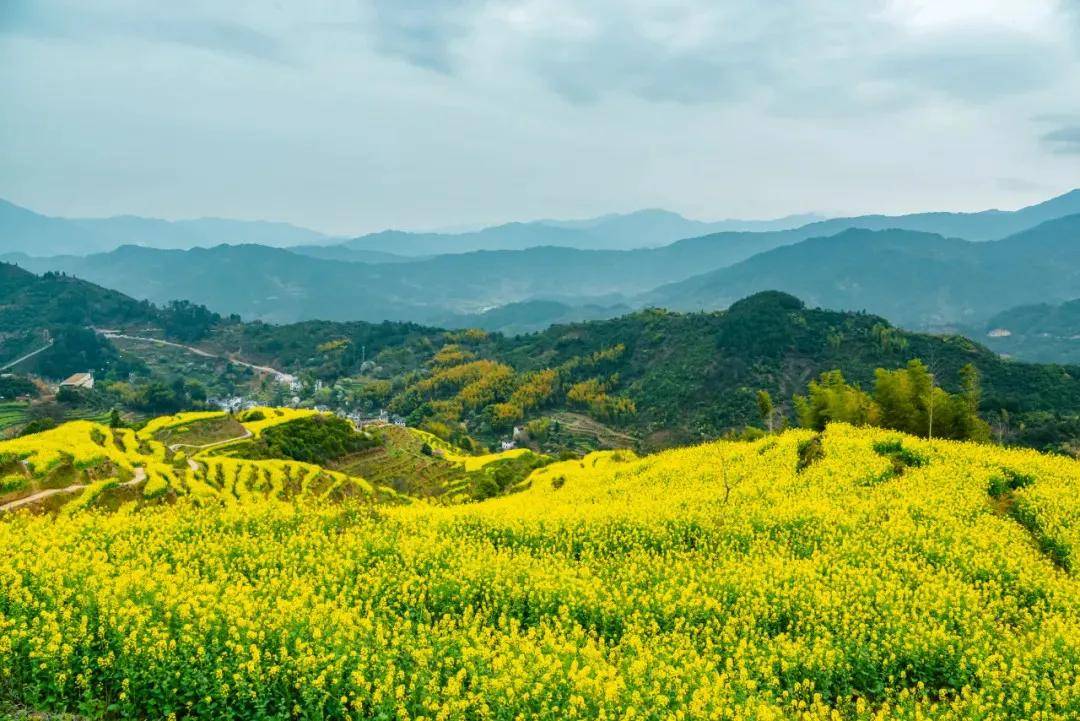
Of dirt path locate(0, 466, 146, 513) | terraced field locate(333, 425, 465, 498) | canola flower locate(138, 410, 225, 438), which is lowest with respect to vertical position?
terraced field locate(333, 425, 465, 498)

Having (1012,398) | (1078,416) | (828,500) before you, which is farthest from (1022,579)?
(1012,398)

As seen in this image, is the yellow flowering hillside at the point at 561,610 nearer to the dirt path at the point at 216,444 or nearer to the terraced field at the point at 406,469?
the terraced field at the point at 406,469

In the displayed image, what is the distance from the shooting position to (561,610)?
53.1 feet

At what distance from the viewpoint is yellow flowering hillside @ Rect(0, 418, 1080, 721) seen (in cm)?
1148

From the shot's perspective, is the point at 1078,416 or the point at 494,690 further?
the point at 1078,416

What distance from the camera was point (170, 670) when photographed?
11.4 meters

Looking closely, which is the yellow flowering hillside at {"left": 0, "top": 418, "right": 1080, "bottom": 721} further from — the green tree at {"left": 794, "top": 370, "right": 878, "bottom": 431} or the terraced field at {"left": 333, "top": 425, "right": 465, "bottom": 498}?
the terraced field at {"left": 333, "top": 425, "right": 465, "bottom": 498}

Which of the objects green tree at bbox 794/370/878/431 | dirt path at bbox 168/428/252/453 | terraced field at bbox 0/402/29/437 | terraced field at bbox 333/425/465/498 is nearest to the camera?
green tree at bbox 794/370/878/431

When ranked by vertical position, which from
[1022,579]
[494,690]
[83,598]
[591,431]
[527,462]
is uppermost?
[83,598]

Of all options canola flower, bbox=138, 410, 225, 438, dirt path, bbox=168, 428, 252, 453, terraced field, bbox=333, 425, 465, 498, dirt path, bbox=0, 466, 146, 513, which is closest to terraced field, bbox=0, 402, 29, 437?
canola flower, bbox=138, 410, 225, 438

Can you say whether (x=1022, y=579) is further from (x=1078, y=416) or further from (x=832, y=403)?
(x=1078, y=416)

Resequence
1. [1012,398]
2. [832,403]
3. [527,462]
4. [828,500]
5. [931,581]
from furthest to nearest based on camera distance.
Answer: [1012,398]
[527,462]
[832,403]
[828,500]
[931,581]

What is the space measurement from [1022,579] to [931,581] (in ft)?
9.41

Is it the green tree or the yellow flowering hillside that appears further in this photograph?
the green tree
